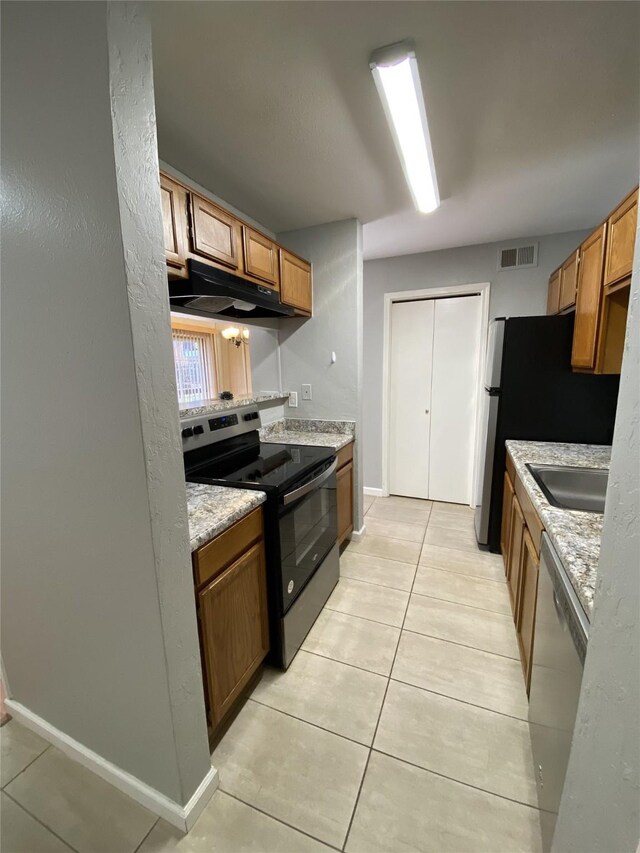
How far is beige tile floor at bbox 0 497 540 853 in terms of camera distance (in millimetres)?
1092

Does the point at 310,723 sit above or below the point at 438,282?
below

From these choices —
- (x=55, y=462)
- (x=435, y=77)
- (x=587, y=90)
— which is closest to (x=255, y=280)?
(x=435, y=77)

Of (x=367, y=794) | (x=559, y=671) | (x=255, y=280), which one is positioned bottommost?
(x=367, y=794)

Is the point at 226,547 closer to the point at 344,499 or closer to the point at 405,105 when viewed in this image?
the point at 344,499

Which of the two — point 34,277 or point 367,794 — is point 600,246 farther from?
point 367,794

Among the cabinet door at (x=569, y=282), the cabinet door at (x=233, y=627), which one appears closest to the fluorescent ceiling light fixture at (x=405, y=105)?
the cabinet door at (x=569, y=282)

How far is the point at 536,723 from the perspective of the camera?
1.22 meters

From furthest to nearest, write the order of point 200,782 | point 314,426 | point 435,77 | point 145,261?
point 314,426 → point 435,77 → point 200,782 → point 145,261

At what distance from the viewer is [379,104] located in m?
1.40

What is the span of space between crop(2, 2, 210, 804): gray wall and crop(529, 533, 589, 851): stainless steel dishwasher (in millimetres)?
1042

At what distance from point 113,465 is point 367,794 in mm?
1398

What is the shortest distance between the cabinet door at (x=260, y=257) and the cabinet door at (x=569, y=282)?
1.84m

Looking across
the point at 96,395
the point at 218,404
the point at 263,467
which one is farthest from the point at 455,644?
the point at 96,395

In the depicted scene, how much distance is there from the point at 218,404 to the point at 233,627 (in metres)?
1.25
